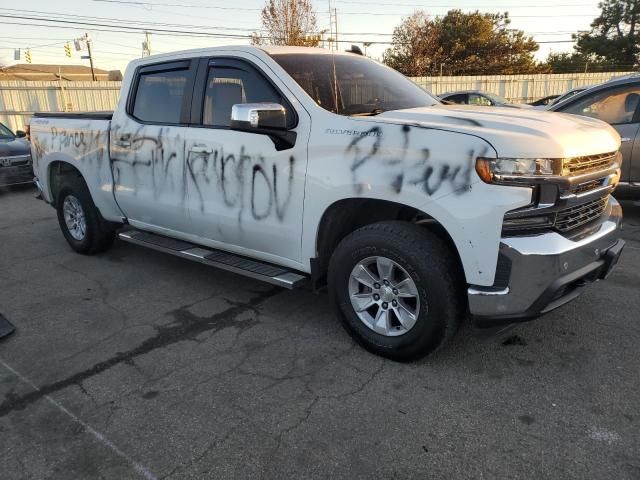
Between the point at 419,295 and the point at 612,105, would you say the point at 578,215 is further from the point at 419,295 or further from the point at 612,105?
the point at 612,105

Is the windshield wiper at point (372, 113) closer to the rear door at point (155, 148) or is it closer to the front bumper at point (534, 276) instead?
the front bumper at point (534, 276)

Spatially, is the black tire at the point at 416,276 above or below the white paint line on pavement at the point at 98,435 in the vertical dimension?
above

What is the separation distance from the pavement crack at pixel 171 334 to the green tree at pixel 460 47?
37.8 metres

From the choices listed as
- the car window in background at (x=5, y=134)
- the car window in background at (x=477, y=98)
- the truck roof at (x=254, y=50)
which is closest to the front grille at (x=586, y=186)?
A: the truck roof at (x=254, y=50)

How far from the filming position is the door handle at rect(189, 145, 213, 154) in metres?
4.05

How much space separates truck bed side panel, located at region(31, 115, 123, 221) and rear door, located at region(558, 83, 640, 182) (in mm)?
→ 5458

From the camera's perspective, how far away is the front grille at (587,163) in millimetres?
2791

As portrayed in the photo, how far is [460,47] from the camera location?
41250mm

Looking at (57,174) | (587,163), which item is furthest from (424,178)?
(57,174)

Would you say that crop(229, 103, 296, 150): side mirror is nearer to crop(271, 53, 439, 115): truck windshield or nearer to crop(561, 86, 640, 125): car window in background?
crop(271, 53, 439, 115): truck windshield

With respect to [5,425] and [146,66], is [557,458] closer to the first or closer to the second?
[5,425]

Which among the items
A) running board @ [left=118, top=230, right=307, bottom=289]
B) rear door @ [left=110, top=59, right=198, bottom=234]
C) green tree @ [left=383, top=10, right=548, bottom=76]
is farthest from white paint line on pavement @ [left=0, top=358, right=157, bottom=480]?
green tree @ [left=383, top=10, right=548, bottom=76]

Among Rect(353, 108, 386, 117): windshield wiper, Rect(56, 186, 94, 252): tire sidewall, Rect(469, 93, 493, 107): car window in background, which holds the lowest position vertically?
Rect(56, 186, 94, 252): tire sidewall

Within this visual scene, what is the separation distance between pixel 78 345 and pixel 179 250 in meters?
1.14
